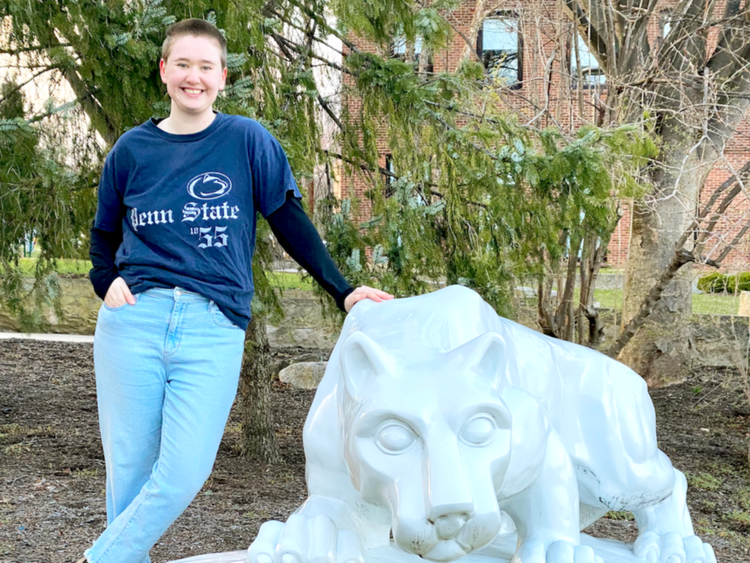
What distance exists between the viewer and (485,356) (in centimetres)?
176

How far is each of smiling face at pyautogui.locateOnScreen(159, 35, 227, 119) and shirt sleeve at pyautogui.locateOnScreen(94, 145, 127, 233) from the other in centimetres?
26

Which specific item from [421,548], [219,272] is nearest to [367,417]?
[421,548]

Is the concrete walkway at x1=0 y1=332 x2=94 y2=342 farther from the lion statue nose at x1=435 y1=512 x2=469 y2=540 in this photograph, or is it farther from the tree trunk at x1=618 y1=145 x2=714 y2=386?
the lion statue nose at x1=435 y1=512 x2=469 y2=540

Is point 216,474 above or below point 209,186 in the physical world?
below

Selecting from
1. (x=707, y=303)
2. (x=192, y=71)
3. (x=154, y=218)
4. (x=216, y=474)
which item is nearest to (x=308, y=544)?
(x=154, y=218)

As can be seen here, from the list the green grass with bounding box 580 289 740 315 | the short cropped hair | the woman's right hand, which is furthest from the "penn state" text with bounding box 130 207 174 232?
the green grass with bounding box 580 289 740 315

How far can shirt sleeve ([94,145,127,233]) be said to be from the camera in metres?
2.49

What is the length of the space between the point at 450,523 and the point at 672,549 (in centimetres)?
113

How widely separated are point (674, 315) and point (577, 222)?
409 centimetres

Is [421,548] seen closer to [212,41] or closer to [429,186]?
[212,41]

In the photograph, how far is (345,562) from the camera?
79.7 inches

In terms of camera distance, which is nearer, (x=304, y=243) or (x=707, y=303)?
(x=304, y=243)

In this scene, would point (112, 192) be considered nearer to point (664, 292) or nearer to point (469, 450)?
point (469, 450)

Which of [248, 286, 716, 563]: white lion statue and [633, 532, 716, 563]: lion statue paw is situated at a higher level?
[248, 286, 716, 563]: white lion statue
